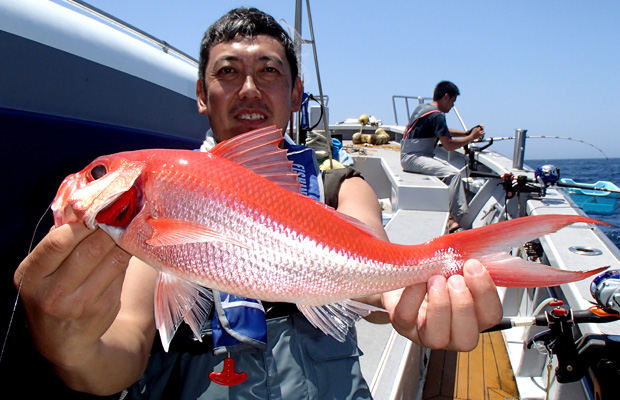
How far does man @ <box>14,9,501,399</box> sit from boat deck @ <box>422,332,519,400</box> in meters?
2.14

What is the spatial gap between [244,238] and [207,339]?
0.72 metres

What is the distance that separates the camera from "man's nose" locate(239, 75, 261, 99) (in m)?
1.94

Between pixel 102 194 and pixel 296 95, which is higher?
pixel 296 95

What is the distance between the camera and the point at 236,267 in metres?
1.22

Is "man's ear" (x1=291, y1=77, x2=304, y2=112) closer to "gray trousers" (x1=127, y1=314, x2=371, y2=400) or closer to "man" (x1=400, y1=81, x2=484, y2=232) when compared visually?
"gray trousers" (x1=127, y1=314, x2=371, y2=400)

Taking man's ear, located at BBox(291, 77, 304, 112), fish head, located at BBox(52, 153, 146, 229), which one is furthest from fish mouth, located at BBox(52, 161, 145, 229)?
man's ear, located at BBox(291, 77, 304, 112)

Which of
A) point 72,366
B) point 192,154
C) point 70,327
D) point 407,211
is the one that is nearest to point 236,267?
point 192,154

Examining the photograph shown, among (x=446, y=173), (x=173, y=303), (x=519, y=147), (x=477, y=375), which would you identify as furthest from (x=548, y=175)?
(x=173, y=303)

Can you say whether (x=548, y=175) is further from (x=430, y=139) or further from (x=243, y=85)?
(x=243, y=85)

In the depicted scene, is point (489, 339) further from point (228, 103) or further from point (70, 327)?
point (70, 327)

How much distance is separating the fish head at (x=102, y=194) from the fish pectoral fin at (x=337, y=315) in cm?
67

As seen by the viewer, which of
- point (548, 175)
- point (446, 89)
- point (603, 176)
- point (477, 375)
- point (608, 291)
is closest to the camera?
point (608, 291)

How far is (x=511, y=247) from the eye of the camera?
130 cm

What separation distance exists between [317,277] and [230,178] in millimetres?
436
